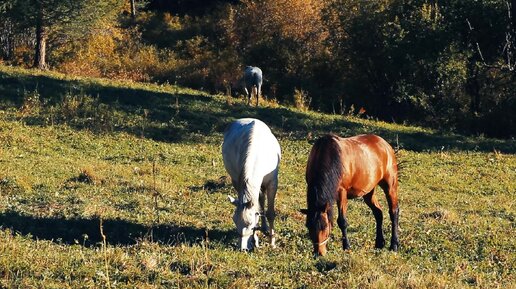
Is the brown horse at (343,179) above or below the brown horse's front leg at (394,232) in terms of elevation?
above

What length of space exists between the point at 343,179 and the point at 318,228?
3.49 feet

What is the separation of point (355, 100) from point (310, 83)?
9.08 ft

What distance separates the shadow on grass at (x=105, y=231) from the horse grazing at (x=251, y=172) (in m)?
0.52

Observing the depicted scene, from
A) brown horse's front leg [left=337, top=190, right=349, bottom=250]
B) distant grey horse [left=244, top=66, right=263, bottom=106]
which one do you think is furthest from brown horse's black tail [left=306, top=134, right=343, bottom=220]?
distant grey horse [left=244, top=66, right=263, bottom=106]

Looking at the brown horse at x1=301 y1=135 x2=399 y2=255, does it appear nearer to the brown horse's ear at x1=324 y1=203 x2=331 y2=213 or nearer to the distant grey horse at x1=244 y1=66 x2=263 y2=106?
the brown horse's ear at x1=324 y1=203 x2=331 y2=213

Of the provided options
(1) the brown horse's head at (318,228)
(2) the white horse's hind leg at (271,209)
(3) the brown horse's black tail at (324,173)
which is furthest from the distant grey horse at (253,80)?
(1) the brown horse's head at (318,228)

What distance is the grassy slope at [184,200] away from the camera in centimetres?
697

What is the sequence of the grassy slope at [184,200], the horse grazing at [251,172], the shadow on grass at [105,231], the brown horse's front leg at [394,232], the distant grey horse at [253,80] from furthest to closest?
1. the distant grey horse at [253,80]
2. the brown horse's front leg at [394,232]
3. the shadow on grass at [105,231]
4. the horse grazing at [251,172]
5. the grassy slope at [184,200]

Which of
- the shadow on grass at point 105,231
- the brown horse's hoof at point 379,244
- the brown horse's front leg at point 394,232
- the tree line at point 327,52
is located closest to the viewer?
the shadow on grass at point 105,231

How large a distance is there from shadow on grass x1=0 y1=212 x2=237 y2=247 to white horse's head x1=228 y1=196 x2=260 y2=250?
45 centimetres

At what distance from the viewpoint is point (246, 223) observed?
852 cm

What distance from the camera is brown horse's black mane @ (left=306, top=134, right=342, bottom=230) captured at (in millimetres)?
8484

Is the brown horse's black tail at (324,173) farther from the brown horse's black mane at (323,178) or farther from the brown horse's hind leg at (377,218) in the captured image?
the brown horse's hind leg at (377,218)

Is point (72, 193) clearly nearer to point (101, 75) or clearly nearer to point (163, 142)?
point (163, 142)
